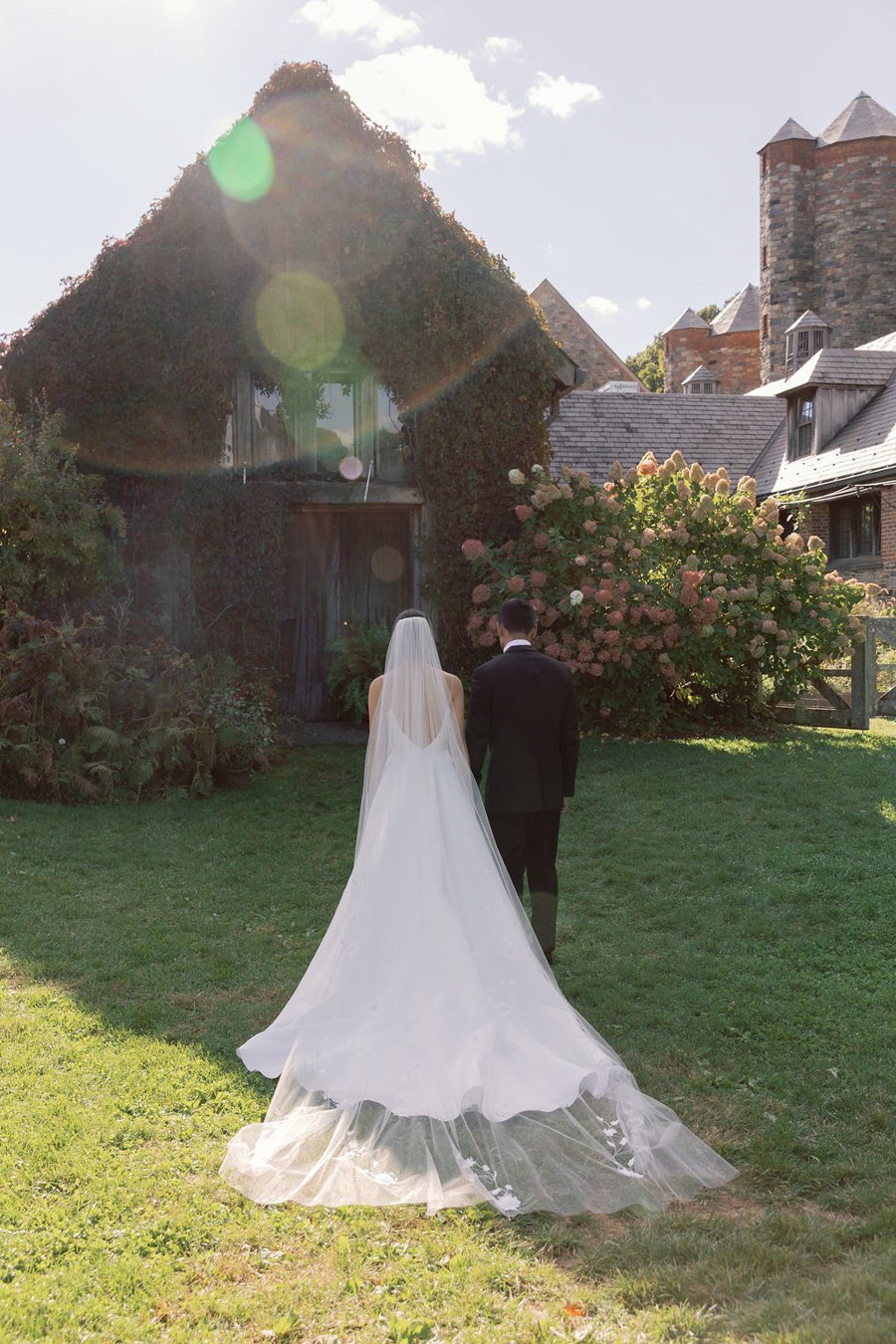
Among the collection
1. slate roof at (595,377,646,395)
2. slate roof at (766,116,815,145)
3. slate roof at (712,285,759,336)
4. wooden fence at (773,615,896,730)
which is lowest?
wooden fence at (773,615,896,730)

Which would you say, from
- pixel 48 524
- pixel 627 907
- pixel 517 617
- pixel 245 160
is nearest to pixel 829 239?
pixel 245 160

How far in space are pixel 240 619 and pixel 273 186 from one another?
549 centimetres

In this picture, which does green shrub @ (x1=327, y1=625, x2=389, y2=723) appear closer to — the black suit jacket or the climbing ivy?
the climbing ivy

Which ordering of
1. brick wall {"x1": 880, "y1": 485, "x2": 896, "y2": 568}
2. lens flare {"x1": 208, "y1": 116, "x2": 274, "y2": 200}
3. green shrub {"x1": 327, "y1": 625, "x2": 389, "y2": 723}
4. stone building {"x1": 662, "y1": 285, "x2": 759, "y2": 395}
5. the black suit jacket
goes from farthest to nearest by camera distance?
stone building {"x1": 662, "y1": 285, "x2": 759, "y2": 395} → brick wall {"x1": 880, "y1": 485, "x2": 896, "y2": 568} → lens flare {"x1": 208, "y1": 116, "x2": 274, "y2": 200} → green shrub {"x1": 327, "y1": 625, "x2": 389, "y2": 723} → the black suit jacket

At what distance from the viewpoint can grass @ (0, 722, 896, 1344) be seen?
3047 millimetres

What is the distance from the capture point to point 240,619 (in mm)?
13359

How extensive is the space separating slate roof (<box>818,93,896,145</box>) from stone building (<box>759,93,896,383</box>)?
33 millimetres

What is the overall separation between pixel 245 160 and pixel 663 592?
301 inches

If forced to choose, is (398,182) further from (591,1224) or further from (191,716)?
(591,1224)

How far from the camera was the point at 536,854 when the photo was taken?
5.92 m

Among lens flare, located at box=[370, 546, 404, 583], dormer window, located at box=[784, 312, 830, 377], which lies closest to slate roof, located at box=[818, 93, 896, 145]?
dormer window, located at box=[784, 312, 830, 377]

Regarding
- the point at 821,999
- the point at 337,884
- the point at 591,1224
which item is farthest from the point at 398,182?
the point at 591,1224

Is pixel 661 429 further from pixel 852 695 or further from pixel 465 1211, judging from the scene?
pixel 465 1211

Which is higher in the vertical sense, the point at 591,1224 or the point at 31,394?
the point at 31,394
